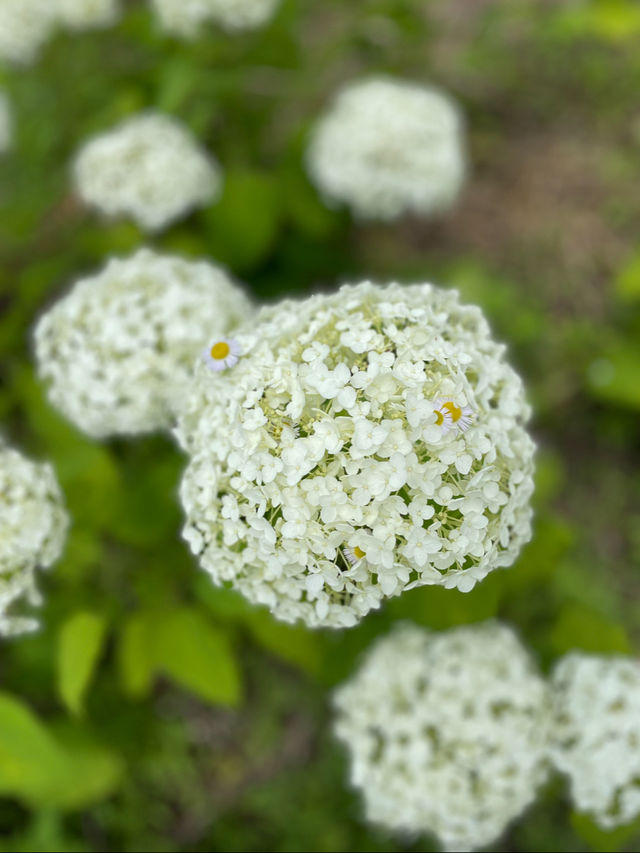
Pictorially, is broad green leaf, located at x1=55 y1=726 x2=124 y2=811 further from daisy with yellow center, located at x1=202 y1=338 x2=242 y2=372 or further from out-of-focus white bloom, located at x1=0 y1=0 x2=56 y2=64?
out-of-focus white bloom, located at x1=0 y1=0 x2=56 y2=64

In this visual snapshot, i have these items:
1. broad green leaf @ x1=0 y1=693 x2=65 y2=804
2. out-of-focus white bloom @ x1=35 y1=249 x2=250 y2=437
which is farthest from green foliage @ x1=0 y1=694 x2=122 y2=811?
out-of-focus white bloom @ x1=35 y1=249 x2=250 y2=437

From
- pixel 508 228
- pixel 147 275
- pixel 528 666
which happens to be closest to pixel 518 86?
pixel 508 228

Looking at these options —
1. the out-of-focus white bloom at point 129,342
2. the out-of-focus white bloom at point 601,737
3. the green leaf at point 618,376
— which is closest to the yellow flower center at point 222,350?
the out-of-focus white bloom at point 129,342

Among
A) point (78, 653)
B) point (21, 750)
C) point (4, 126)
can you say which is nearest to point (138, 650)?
point (78, 653)

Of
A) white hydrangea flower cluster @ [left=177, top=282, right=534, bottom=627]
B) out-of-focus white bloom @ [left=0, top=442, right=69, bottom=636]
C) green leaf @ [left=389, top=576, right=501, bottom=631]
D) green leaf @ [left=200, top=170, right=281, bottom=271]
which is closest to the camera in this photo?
white hydrangea flower cluster @ [left=177, top=282, right=534, bottom=627]

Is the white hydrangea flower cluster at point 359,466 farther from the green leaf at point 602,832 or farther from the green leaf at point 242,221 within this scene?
the green leaf at point 242,221

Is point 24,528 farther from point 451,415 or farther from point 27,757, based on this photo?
point 451,415
